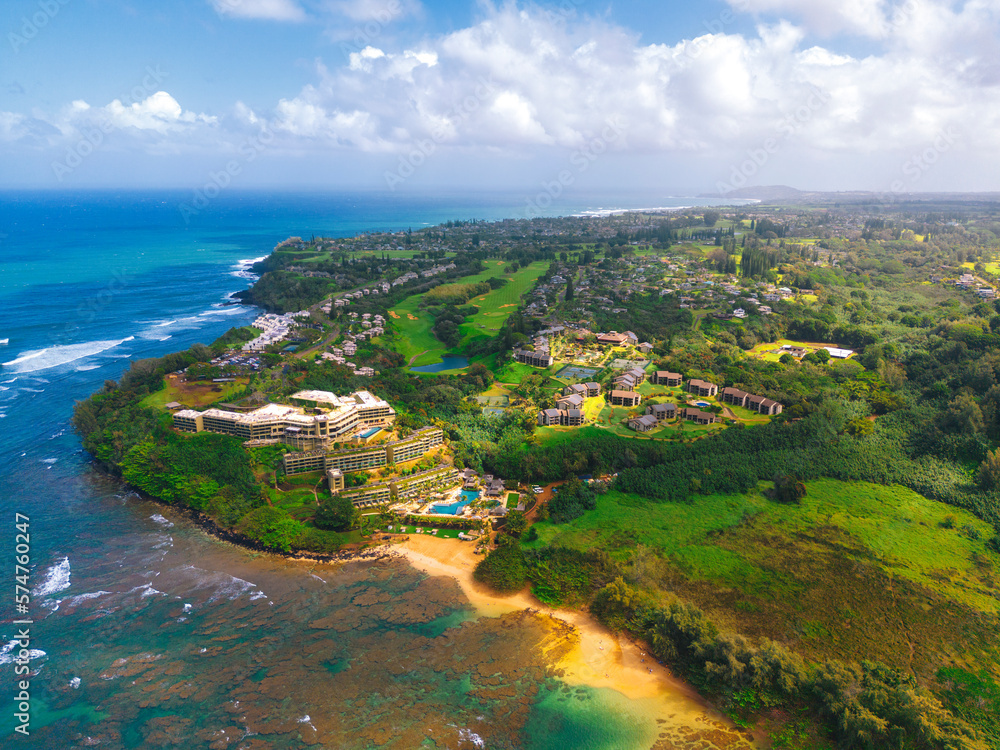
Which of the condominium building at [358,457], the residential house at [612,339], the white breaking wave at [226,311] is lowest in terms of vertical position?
the condominium building at [358,457]

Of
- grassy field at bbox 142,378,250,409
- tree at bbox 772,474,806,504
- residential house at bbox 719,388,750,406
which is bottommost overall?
tree at bbox 772,474,806,504

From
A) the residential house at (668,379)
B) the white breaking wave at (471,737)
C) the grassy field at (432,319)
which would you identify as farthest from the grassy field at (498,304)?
the white breaking wave at (471,737)

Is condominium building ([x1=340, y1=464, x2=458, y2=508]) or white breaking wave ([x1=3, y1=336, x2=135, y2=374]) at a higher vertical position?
white breaking wave ([x1=3, y1=336, x2=135, y2=374])

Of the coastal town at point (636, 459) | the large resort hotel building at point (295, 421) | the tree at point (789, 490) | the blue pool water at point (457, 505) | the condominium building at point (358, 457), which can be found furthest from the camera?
the large resort hotel building at point (295, 421)

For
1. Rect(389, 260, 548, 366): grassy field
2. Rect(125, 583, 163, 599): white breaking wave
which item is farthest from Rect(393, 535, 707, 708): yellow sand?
Rect(389, 260, 548, 366): grassy field

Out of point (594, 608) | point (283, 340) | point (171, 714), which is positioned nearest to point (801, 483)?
point (594, 608)

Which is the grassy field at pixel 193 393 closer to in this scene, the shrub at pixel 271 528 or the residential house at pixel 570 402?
the shrub at pixel 271 528

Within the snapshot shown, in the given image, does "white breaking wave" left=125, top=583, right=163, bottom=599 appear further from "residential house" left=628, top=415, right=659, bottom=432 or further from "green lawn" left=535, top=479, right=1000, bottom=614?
"residential house" left=628, top=415, right=659, bottom=432
